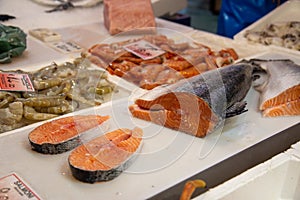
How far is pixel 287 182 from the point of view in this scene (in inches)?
48.3

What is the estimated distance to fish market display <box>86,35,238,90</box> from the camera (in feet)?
5.99

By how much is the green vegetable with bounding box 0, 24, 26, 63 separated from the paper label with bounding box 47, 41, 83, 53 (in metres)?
0.19

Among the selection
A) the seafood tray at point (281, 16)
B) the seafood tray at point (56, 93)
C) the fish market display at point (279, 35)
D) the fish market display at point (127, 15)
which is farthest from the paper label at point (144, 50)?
the seafood tray at point (281, 16)

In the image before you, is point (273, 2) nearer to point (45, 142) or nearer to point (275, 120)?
point (275, 120)

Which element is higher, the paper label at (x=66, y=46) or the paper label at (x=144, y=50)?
the paper label at (x=144, y=50)

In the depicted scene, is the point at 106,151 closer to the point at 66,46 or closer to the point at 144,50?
the point at 144,50

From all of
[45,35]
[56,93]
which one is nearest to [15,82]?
[56,93]

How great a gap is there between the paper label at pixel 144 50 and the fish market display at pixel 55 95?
244 mm

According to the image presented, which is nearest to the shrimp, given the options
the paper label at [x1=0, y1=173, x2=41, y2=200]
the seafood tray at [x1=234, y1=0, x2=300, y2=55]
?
the paper label at [x1=0, y1=173, x2=41, y2=200]

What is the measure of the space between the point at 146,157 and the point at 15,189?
0.39 m

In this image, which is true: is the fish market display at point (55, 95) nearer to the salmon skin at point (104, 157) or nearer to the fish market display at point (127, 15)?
the salmon skin at point (104, 157)

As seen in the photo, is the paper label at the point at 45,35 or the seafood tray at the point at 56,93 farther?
the paper label at the point at 45,35

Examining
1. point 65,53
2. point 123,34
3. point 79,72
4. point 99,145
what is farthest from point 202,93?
point 123,34

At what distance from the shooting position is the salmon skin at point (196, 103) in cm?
134
